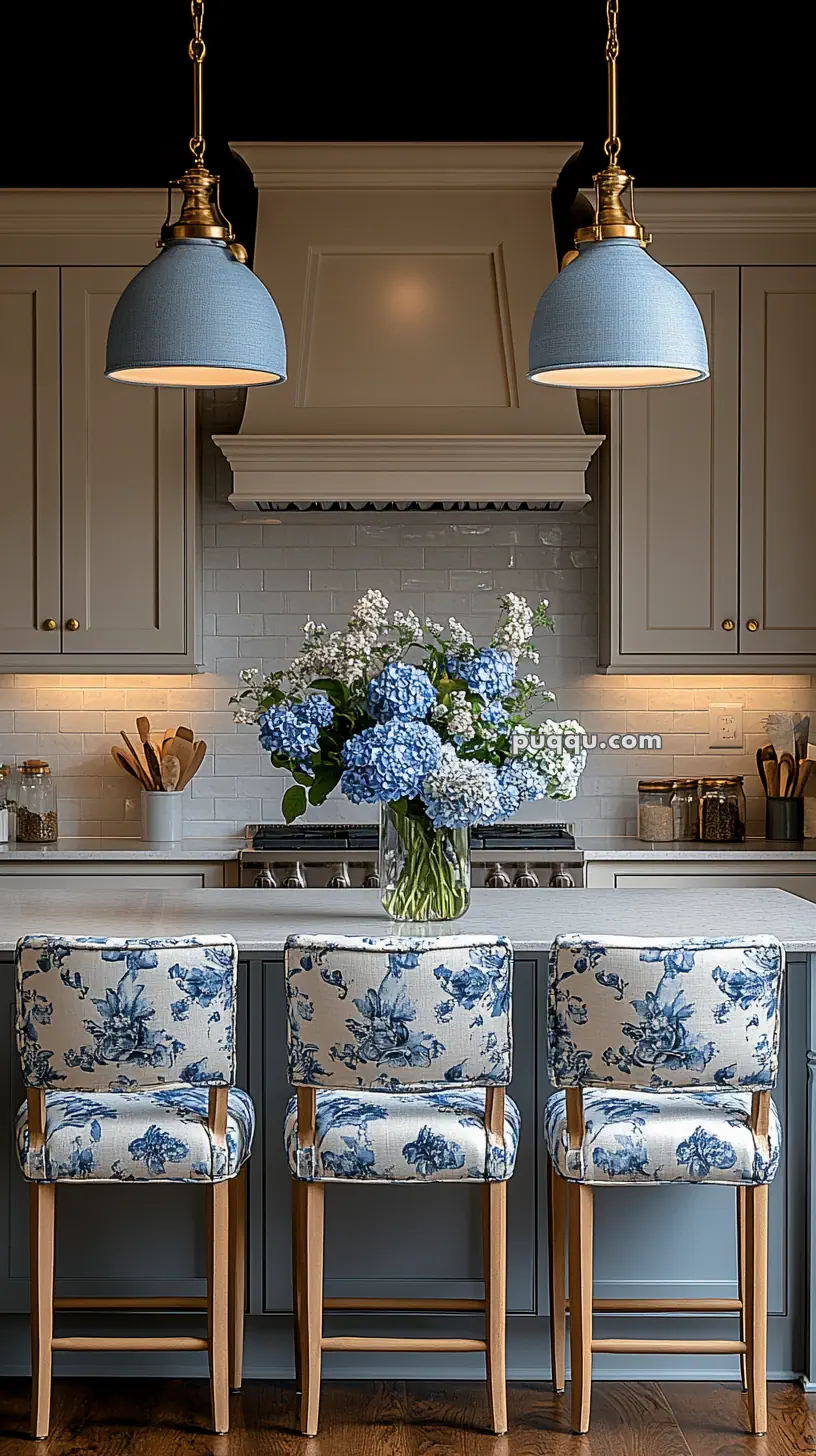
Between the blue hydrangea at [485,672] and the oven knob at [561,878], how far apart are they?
1.70m

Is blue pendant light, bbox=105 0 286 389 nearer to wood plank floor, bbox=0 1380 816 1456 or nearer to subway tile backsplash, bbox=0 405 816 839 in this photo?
wood plank floor, bbox=0 1380 816 1456

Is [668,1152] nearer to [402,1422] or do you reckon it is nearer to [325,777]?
[402,1422]

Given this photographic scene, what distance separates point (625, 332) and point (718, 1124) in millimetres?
1408

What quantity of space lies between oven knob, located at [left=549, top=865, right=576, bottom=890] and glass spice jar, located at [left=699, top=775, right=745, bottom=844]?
632 millimetres


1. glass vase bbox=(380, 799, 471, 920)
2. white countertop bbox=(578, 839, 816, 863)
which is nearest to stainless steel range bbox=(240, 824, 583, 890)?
white countertop bbox=(578, 839, 816, 863)

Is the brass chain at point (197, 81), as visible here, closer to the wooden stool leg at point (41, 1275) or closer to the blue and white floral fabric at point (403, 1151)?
the blue and white floral fabric at point (403, 1151)

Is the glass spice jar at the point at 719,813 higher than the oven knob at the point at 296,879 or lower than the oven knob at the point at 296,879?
higher

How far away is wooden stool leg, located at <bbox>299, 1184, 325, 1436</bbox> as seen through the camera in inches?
109

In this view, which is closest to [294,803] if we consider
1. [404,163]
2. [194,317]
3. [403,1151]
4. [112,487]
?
[403,1151]

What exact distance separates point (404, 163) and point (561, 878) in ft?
7.56

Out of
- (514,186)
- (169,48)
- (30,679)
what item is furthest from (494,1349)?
(169,48)

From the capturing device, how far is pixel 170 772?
5.10 metres

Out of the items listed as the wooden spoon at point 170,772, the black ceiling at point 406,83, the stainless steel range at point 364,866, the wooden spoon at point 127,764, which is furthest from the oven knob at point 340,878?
the black ceiling at point 406,83

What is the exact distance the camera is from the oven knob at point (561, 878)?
15.4ft
